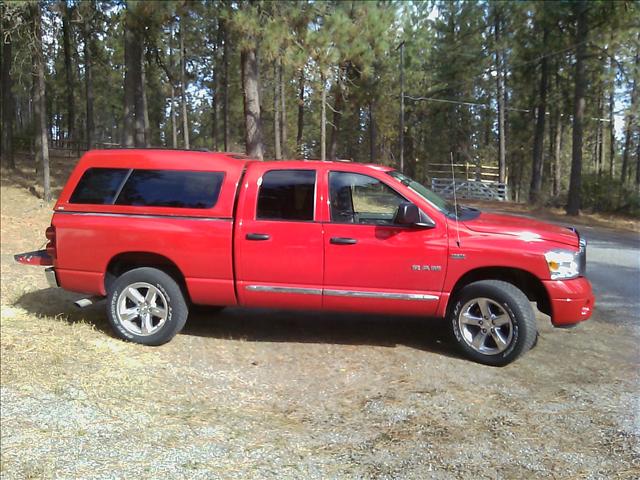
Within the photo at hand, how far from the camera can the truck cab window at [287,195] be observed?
520 cm

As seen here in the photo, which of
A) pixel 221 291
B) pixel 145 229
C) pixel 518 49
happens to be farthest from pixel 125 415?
pixel 518 49

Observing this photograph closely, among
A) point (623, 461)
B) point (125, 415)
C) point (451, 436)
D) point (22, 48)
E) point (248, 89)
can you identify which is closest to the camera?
point (623, 461)

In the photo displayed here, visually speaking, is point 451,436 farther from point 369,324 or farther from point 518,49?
point 518,49

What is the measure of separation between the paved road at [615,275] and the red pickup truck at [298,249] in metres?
2.28

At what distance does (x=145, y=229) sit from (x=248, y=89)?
976 centimetres

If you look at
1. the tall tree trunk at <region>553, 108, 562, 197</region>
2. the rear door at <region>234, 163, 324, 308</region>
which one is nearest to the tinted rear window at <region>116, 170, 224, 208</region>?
the rear door at <region>234, 163, 324, 308</region>

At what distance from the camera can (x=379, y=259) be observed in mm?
4980

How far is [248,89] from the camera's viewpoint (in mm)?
14328

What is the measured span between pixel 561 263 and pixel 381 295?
1.59 metres

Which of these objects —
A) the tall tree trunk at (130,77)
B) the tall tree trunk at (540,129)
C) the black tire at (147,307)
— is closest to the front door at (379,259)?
the black tire at (147,307)

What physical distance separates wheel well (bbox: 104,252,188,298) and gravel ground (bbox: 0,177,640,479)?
1.95 feet

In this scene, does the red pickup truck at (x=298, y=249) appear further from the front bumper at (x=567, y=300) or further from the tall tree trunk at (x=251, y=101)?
the tall tree trunk at (x=251, y=101)

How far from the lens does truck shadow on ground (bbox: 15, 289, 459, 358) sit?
5598mm

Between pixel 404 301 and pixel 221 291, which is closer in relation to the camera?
pixel 404 301
